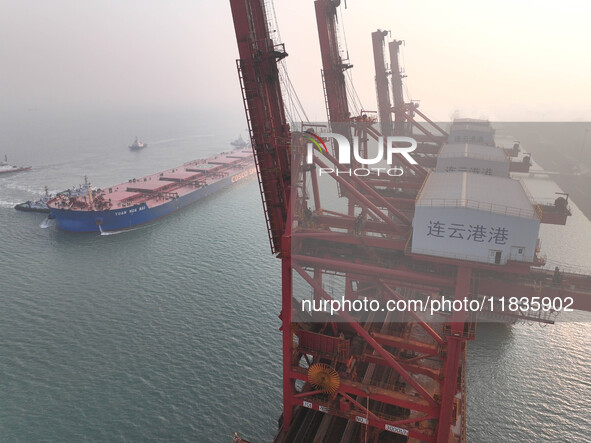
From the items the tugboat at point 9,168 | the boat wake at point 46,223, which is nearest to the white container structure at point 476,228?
the boat wake at point 46,223

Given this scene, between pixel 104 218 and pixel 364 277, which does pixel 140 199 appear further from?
pixel 364 277

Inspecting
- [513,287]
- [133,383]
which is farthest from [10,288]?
[513,287]

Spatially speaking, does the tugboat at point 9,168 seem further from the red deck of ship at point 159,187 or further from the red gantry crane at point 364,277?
the red gantry crane at point 364,277

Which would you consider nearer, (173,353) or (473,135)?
(173,353)

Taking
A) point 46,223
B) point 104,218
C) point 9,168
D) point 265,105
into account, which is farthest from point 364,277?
point 9,168

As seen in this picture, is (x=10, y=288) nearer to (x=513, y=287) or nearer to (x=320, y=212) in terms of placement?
(x=320, y=212)

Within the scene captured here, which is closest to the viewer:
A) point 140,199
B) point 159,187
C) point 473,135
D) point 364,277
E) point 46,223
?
point 364,277
